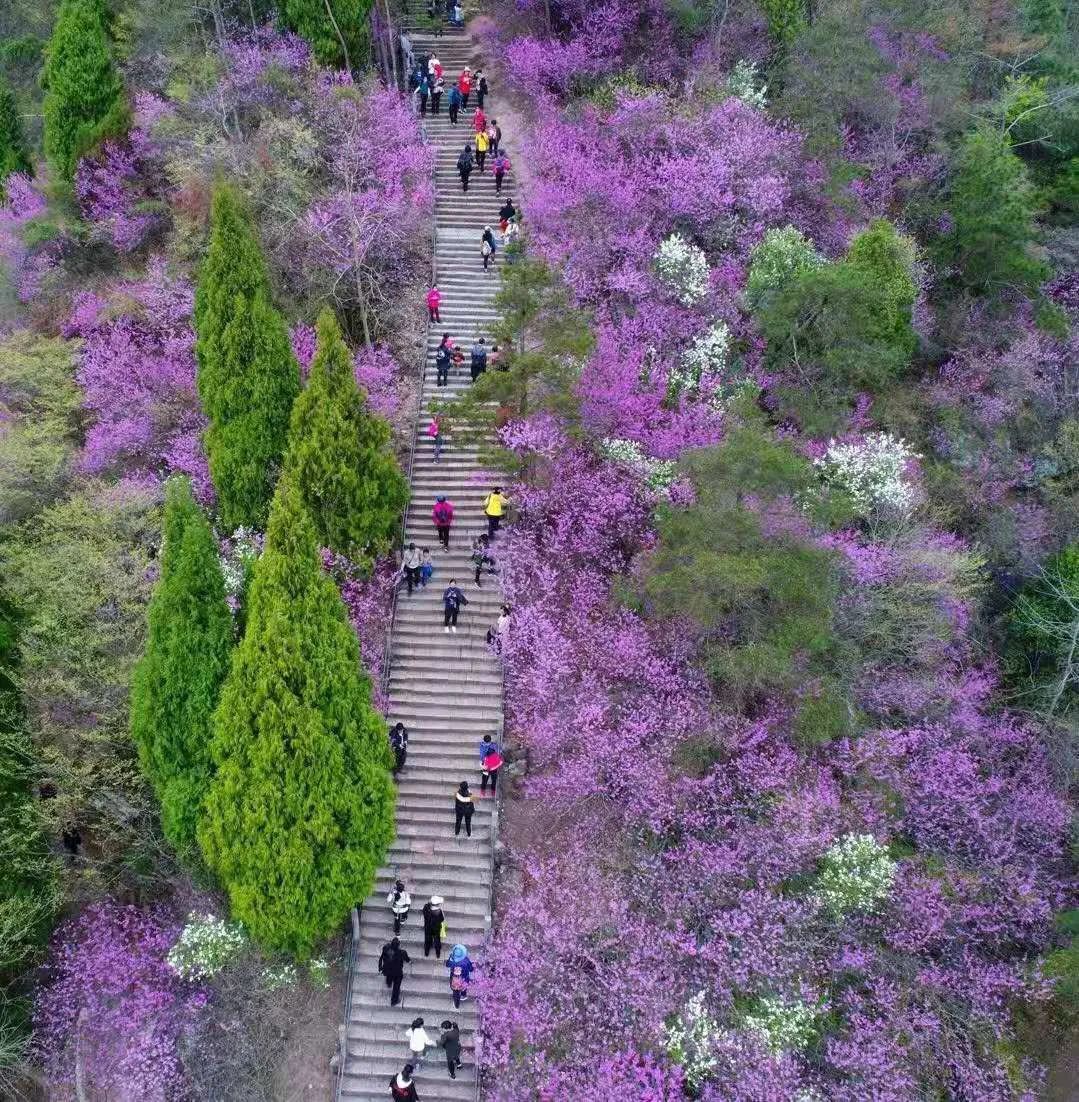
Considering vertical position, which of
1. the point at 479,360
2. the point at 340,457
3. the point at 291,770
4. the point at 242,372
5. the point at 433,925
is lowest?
the point at 433,925

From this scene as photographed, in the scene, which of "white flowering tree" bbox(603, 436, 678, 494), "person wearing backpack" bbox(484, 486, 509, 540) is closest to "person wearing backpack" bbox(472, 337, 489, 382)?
"person wearing backpack" bbox(484, 486, 509, 540)

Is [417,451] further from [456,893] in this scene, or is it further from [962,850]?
[962,850]

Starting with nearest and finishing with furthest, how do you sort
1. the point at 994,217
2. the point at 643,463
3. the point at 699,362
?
the point at 643,463 → the point at 699,362 → the point at 994,217

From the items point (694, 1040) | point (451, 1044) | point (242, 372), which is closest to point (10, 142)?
point (242, 372)

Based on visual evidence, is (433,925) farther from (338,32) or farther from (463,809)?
(338,32)

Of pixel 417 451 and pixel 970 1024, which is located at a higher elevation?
pixel 417 451

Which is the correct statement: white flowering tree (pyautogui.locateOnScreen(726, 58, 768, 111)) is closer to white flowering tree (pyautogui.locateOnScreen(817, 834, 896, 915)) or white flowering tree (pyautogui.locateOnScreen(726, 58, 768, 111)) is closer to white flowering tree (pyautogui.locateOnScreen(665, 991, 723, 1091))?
white flowering tree (pyautogui.locateOnScreen(817, 834, 896, 915))

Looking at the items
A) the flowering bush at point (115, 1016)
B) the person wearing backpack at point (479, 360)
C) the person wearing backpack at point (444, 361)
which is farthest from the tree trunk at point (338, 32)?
the flowering bush at point (115, 1016)

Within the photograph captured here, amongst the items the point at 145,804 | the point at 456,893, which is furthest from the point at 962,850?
the point at 145,804
